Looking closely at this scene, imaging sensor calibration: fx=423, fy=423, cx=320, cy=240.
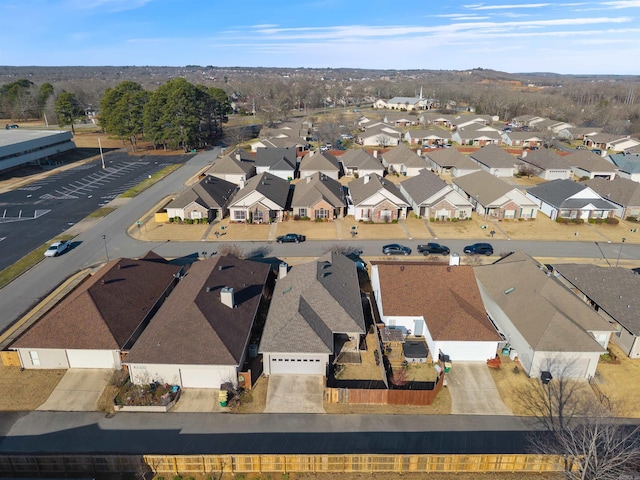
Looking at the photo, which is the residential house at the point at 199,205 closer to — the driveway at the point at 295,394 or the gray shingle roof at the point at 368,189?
the gray shingle roof at the point at 368,189

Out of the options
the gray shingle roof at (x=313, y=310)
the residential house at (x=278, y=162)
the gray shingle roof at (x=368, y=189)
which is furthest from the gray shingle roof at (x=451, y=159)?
the gray shingle roof at (x=313, y=310)

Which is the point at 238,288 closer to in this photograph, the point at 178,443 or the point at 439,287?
the point at 178,443

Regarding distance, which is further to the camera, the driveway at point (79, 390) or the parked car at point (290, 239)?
the parked car at point (290, 239)

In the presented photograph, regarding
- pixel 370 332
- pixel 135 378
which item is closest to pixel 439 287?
pixel 370 332

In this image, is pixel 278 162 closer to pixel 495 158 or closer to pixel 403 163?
pixel 403 163

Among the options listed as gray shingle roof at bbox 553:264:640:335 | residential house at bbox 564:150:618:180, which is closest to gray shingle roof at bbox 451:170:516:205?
gray shingle roof at bbox 553:264:640:335

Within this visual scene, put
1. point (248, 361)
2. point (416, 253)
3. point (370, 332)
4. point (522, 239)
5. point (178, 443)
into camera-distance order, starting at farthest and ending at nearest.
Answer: point (522, 239) < point (416, 253) < point (370, 332) < point (248, 361) < point (178, 443)
